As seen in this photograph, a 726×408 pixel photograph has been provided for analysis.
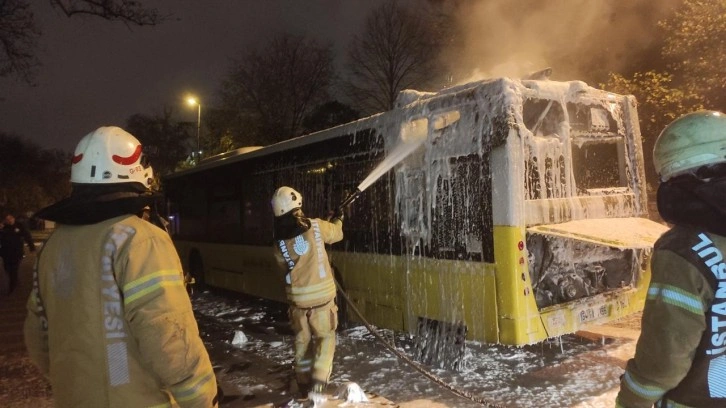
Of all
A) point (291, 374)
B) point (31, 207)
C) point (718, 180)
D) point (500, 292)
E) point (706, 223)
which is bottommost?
point (291, 374)

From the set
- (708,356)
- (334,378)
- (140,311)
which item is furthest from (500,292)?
(140,311)

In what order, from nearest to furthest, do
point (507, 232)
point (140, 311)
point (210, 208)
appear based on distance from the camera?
point (140, 311) → point (507, 232) → point (210, 208)

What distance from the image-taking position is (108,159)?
222 centimetres

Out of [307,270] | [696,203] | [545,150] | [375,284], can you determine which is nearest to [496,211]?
[545,150]

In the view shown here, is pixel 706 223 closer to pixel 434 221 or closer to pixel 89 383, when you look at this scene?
pixel 89 383

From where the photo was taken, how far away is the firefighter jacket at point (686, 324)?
1.81m

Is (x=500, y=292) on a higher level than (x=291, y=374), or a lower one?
higher

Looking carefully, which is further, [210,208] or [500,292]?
[210,208]

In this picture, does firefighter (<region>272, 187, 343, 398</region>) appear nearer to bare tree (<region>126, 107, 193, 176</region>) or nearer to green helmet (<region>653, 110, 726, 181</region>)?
green helmet (<region>653, 110, 726, 181</region>)

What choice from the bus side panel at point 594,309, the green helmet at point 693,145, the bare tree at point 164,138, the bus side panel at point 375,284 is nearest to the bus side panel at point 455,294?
the bus side panel at point 375,284

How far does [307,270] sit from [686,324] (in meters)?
3.71

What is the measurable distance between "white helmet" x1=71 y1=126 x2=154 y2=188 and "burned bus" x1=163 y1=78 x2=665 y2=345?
3.64 m

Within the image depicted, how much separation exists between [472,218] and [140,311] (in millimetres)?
4006

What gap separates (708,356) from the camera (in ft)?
6.09
